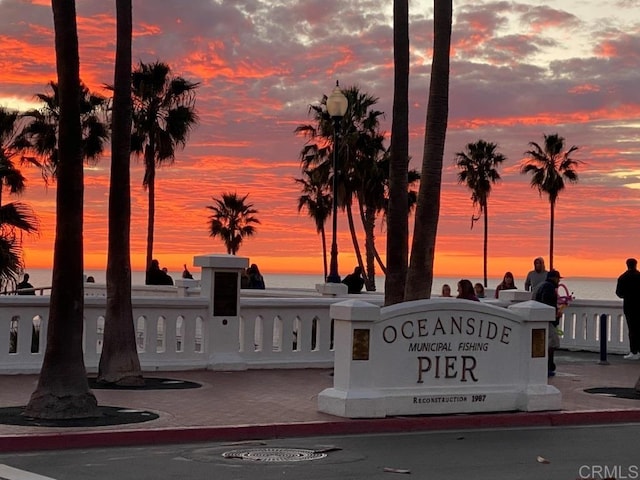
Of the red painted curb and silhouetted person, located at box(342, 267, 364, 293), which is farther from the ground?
silhouetted person, located at box(342, 267, 364, 293)

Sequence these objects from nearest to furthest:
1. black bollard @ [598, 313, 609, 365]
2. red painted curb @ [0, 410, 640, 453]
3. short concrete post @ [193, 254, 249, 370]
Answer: red painted curb @ [0, 410, 640, 453] → short concrete post @ [193, 254, 249, 370] → black bollard @ [598, 313, 609, 365]

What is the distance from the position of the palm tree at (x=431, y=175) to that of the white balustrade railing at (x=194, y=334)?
10.5 ft

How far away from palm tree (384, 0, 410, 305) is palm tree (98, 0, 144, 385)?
505 cm

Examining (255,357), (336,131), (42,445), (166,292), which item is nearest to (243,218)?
(166,292)

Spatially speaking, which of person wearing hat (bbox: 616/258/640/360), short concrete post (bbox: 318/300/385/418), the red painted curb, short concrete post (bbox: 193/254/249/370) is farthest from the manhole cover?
person wearing hat (bbox: 616/258/640/360)

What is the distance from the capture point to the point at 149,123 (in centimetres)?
5038

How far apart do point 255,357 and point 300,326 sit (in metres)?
1.24

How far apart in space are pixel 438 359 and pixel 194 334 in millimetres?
6773

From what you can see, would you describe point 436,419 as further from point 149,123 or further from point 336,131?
point 149,123

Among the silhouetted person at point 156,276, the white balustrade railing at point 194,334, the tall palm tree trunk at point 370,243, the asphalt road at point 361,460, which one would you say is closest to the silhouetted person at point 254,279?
the silhouetted person at point 156,276

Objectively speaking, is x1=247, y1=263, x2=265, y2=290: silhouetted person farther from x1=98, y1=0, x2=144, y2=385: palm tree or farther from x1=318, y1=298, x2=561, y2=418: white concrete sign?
x1=318, y1=298, x2=561, y2=418: white concrete sign
